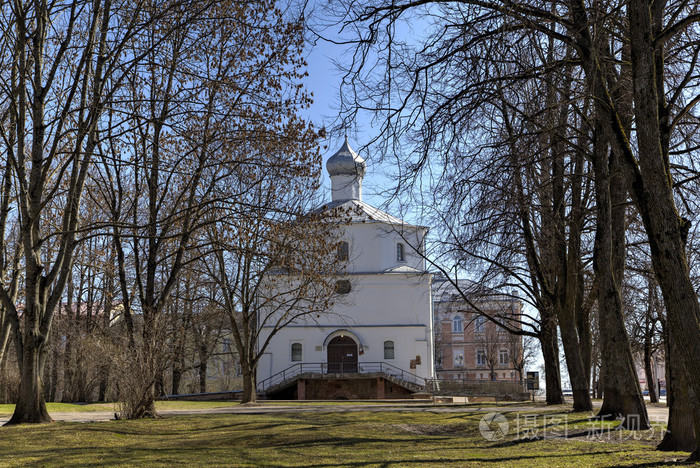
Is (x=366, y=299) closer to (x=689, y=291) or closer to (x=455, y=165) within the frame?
(x=455, y=165)

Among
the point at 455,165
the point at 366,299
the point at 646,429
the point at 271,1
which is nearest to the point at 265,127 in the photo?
the point at 271,1

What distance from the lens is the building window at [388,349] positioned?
145ft

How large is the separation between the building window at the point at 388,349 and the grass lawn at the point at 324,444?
29366 mm

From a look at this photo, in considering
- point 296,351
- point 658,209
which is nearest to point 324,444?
point 658,209

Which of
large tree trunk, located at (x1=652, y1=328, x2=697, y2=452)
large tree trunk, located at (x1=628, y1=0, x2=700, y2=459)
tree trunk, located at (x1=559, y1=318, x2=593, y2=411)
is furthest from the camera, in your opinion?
tree trunk, located at (x1=559, y1=318, x2=593, y2=411)

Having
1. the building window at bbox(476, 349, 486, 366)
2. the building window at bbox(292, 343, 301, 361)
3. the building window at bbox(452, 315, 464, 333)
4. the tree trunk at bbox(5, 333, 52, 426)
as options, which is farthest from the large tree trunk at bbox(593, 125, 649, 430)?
the building window at bbox(452, 315, 464, 333)

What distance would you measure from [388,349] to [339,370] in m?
3.51

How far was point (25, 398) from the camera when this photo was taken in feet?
43.6

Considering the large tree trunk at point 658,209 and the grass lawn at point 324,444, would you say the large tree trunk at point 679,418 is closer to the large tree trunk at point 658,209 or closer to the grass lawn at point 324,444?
the grass lawn at point 324,444

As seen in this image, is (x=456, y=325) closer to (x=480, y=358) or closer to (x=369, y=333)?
(x=480, y=358)

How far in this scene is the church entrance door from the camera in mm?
43719

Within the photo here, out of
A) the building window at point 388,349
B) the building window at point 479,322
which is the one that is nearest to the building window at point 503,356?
the building window at point 479,322

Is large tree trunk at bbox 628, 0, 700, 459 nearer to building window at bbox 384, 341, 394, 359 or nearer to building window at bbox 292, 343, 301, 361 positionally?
building window at bbox 384, 341, 394, 359

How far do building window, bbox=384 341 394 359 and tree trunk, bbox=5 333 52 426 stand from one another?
32.0 m
